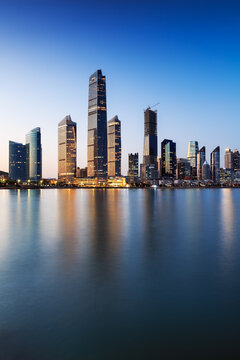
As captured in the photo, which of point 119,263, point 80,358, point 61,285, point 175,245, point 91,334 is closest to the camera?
point 80,358

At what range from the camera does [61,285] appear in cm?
1119

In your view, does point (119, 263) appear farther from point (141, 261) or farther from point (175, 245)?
point (175, 245)

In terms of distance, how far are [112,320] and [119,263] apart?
672cm

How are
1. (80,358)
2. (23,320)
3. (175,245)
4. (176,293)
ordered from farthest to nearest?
1. (175,245)
2. (176,293)
3. (23,320)
4. (80,358)

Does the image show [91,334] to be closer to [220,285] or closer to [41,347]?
[41,347]

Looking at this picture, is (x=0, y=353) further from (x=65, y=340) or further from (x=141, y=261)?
(x=141, y=261)

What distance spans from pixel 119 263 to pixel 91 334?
7.51 meters

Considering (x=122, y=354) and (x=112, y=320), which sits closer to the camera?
(x=122, y=354)

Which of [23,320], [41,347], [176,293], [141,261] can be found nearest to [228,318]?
[176,293]

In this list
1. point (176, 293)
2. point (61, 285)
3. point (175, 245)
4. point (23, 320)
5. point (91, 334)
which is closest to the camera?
point (91, 334)

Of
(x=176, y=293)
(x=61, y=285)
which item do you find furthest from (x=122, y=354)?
(x=61, y=285)

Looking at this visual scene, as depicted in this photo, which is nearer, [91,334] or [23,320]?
[91,334]

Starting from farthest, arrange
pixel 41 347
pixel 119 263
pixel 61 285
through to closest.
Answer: pixel 119 263
pixel 61 285
pixel 41 347

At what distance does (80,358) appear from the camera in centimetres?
628
